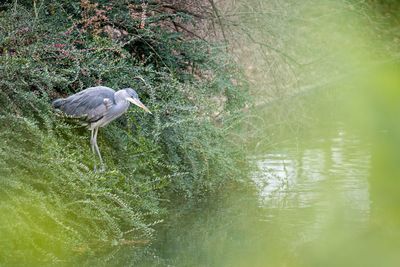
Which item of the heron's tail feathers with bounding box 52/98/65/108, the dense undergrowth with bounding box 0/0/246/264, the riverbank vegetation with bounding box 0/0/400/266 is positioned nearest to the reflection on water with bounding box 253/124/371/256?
the riverbank vegetation with bounding box 0/0/400/266

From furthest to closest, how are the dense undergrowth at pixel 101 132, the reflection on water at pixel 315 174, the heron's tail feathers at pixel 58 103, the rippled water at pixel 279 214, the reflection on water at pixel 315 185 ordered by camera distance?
the reflection on water at pixel 315 174 → the reflection on water at pixel 315 185 → the heron's tail feathers at pixel 58 103 → the rippled water at pixel 279 214 → the dense undergrowth at pixel 101 132

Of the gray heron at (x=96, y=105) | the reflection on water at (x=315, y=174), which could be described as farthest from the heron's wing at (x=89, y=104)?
the reflection on water at (x=315, y=174)

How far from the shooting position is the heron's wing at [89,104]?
17.3ft

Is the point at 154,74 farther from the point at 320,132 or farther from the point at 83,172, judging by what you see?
the point at 320,132

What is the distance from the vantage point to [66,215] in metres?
5.20

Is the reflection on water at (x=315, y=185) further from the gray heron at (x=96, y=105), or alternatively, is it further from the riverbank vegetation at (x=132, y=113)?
the gray heron at (x=96, y=105)

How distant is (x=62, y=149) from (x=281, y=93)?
428cm

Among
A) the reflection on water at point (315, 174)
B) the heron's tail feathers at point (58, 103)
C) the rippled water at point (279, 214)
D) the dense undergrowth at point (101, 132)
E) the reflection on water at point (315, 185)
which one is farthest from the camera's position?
the reflection on water at point (315, 174)

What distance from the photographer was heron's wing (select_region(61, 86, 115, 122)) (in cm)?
527

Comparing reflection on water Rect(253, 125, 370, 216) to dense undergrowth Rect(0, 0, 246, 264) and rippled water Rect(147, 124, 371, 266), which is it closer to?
rippled water Rect(147, 124, 371, 266)

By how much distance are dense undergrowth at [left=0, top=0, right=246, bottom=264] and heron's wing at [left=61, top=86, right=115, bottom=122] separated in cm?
12

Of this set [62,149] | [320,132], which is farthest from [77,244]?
[320,132]

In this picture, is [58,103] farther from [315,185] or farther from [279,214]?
Result: [315,185]

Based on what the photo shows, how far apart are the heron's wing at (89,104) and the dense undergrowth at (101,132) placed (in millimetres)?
120
